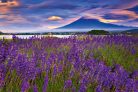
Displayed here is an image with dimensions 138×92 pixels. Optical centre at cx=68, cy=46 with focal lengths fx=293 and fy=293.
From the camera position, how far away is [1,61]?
3.52 metres

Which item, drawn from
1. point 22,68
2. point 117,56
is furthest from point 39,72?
point 117,56

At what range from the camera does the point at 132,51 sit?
8.20 metres

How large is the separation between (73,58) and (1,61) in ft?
5.24

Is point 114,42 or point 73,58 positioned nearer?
point 73,58

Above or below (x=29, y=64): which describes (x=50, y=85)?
below

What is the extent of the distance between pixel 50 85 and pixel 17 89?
618mm

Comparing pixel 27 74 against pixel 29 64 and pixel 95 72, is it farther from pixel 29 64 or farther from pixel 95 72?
pixel 95 72

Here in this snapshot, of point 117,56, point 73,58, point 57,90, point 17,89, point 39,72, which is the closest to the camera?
point 17,89

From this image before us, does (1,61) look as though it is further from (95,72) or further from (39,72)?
(95,72)

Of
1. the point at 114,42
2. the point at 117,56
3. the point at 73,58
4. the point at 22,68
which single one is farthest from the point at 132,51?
the point at 22,68

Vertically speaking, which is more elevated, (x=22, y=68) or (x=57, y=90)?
(x=22, y=68)

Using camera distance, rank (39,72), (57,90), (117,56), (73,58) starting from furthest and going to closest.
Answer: (117,56) < (73,58) < (39,72) < (57,90)

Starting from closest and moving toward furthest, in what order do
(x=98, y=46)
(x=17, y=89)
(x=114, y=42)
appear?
(x=17, y=89) → (x=98, y=46) → (x=114, y=42)

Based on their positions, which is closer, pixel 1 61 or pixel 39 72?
pixel 1 61
